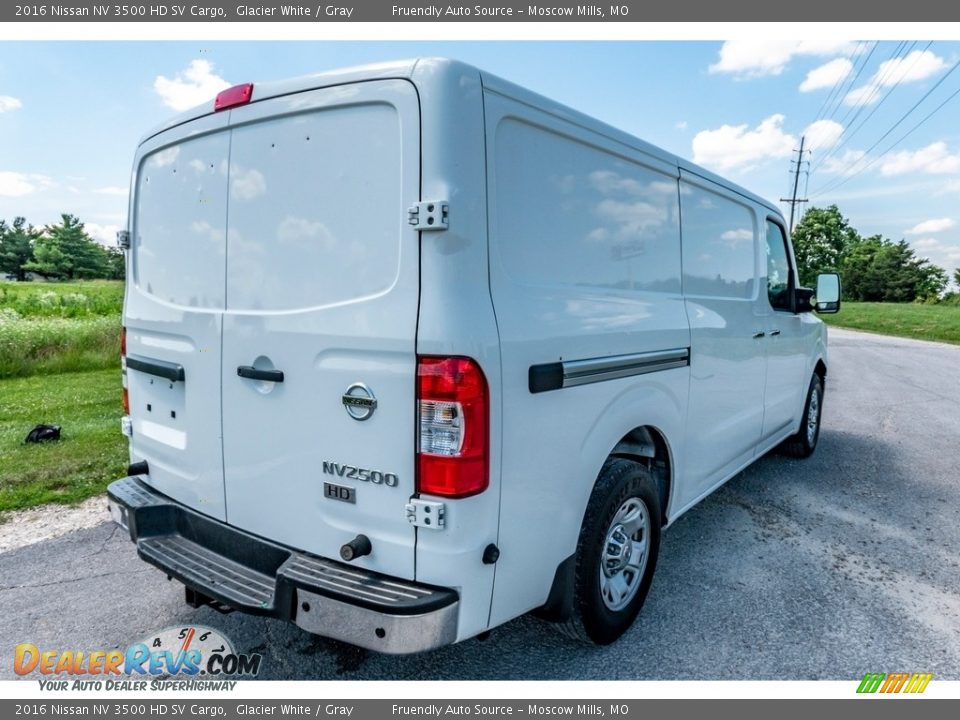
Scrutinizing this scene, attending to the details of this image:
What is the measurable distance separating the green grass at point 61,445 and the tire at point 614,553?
403cm

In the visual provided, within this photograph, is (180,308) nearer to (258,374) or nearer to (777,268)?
(258,374)

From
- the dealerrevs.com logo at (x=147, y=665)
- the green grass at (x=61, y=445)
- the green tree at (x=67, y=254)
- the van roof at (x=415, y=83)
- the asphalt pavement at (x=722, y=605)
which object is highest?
the green tree at (x=67, y=254)

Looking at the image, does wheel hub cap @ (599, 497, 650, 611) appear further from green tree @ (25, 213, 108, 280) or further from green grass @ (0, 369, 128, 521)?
green tree @ (25, 213, 108, 280)

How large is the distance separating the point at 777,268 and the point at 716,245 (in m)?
1.35

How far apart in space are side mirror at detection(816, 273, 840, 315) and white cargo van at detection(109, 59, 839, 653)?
98.7 inches

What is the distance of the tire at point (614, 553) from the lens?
254 cm

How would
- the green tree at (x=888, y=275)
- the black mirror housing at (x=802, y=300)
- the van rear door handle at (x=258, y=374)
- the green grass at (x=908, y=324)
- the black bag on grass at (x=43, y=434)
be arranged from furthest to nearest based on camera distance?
the green tree at (x=888, y=275) < the green grass at (x=908, y=324) < the black bag on grass at (x=43, y=434) < the black mirror housing at (x=802, y=300) < the van rear door handle at (x=258, y=374)

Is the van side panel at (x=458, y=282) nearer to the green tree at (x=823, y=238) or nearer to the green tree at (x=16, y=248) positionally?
the green tree at (x=16, y=248)

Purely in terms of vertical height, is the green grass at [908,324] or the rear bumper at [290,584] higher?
the green grass at [908,324]

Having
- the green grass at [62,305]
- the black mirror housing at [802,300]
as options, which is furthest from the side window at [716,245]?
the green grass at [62,305]

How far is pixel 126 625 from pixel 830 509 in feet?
15.0

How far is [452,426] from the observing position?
1.98 meters

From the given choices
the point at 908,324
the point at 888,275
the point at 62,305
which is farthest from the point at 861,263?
the point at 62,305

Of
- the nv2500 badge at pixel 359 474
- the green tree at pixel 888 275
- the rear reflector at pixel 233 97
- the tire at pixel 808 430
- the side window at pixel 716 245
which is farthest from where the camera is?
the green tree at pixel 888 275
